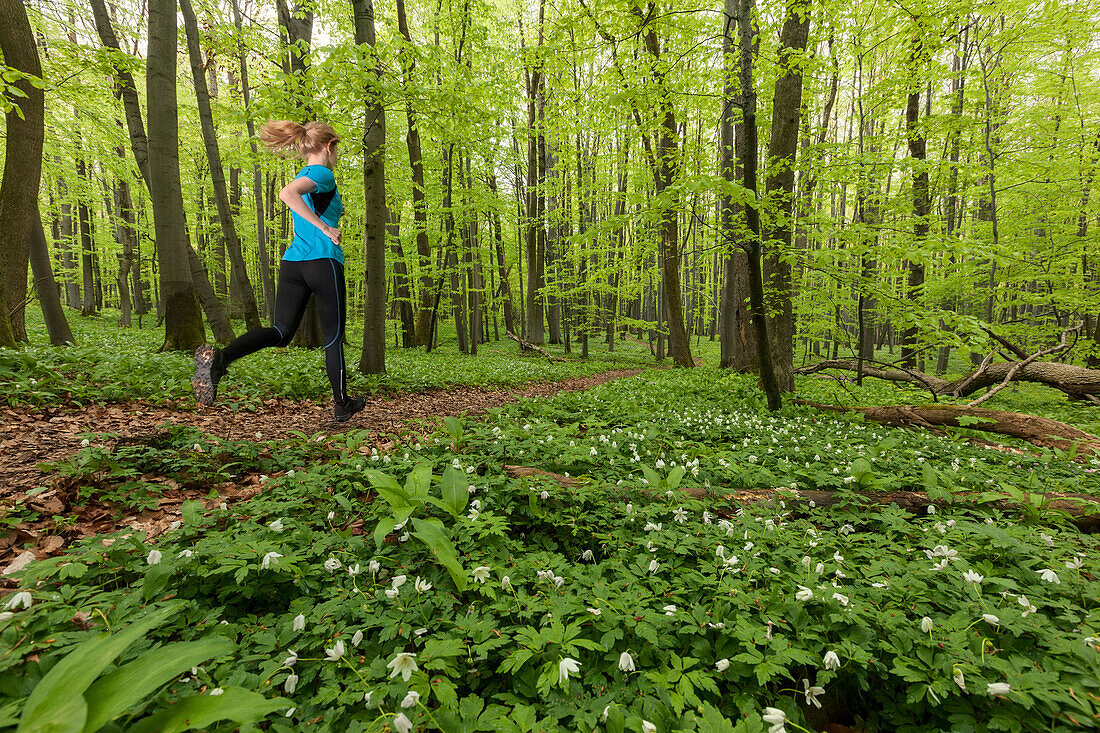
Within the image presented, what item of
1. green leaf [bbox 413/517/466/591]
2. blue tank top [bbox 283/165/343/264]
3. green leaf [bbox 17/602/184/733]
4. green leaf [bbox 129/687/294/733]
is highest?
blue tank top [bbox 283/165/343/264]

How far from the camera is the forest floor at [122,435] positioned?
8.73 feet

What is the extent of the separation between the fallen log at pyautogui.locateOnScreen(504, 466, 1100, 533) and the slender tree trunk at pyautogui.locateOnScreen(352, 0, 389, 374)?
639cm

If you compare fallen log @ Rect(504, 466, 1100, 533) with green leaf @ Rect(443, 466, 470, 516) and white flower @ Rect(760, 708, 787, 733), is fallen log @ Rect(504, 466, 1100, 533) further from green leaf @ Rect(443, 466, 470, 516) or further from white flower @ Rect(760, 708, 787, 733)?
white flower @ Rect(760, 708, 787, 733)

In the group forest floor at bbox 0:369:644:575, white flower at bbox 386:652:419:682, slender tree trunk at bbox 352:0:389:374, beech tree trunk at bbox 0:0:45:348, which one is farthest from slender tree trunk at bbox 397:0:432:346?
white flower at bbox 386:652:419:682

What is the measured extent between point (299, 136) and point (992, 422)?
33.6 feet

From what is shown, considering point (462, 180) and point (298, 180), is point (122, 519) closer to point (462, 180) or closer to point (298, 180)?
point (298, 180)

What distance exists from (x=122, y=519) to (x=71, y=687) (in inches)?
99.8

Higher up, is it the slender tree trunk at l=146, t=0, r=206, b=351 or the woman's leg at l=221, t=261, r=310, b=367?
the slender tree trunk at l=146, t=0, r=206, b=351

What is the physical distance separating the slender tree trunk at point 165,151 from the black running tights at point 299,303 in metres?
4.50

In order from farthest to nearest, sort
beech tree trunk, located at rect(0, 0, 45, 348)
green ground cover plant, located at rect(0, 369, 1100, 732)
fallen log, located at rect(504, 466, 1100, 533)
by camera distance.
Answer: beech tree trunk, located at rect(0, 0, 45, 348)
fallen log, located at rect(504, 466, 1100, 533)
green ground cover plant, located at rect(0, 369, 1100, 732)

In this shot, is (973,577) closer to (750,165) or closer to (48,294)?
(750,165)

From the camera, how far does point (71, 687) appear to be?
3.53 ft

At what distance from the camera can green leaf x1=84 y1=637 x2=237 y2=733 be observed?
3.52 feet

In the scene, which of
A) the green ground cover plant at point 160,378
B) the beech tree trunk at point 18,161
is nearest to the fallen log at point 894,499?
the green ground cover plant at point 160,378
